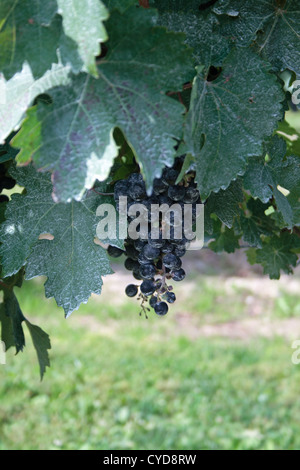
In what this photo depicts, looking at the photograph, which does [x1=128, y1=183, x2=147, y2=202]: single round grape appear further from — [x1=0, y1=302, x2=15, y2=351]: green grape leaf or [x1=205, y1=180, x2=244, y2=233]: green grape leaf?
[x1=0, y1=302, x2=15, y2=351]: green grape leaf

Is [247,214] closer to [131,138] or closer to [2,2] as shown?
[131,138]

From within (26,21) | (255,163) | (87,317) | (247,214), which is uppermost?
(26,21)

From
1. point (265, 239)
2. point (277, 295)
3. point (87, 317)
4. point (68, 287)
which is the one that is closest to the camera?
point (68, 287)

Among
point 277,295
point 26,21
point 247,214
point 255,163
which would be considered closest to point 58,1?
point 26,21

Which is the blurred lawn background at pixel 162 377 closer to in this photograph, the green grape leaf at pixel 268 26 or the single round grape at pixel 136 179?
the single round grape at pixel 136 179

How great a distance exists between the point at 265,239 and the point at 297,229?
87mm

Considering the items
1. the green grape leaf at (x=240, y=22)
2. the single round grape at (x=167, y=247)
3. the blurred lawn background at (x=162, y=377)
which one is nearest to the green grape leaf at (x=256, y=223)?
the single round grape at (x=167, y=247)

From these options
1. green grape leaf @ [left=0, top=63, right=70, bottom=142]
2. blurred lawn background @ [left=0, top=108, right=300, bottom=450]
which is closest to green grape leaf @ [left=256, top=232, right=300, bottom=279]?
green grape leaf @ [left=0, top=63, right=70, bottom=142]

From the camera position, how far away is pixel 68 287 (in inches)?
32.4

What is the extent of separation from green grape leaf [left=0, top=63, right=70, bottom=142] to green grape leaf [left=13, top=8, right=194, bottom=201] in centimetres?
1

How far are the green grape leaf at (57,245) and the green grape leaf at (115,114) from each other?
21 centimetres

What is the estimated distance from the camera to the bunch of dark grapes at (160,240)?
2.64ft

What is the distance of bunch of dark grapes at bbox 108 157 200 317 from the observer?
81 centimetres
